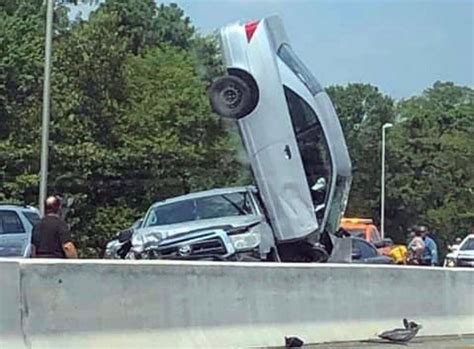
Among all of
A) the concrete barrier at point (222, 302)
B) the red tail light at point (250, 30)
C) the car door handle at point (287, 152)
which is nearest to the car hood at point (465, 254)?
the car door handle at point (287, 152)

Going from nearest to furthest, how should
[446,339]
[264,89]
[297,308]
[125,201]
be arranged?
1. [297,308]
2. [446,339]
3. [264,89]
4. [125,201]

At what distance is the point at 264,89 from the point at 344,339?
6.56 meters

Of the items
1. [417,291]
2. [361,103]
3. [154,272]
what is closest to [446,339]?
[417,291]

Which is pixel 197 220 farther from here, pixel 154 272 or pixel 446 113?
pixel 446 113

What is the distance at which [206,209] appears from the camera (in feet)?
69.3

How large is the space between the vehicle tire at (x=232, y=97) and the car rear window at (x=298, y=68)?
0.96 metres

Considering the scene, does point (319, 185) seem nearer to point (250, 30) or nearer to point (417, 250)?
point (250, 30)

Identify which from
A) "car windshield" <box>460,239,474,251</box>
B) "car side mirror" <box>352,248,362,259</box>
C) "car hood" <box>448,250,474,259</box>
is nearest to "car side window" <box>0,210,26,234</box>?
"car side mirror" <box>352,248,362,259</box>

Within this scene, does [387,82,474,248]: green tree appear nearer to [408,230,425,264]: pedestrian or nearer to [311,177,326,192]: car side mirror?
[408,230,425,264]: pedestrian

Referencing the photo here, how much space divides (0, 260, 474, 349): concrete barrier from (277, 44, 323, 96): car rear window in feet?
17.1

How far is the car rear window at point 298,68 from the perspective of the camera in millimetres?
20828

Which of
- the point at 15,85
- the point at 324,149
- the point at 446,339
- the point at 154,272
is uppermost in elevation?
the point at 15,85

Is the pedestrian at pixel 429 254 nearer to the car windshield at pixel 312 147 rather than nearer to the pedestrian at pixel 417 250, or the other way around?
the pedestrian at pixel 417 250

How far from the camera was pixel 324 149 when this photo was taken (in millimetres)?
21062
